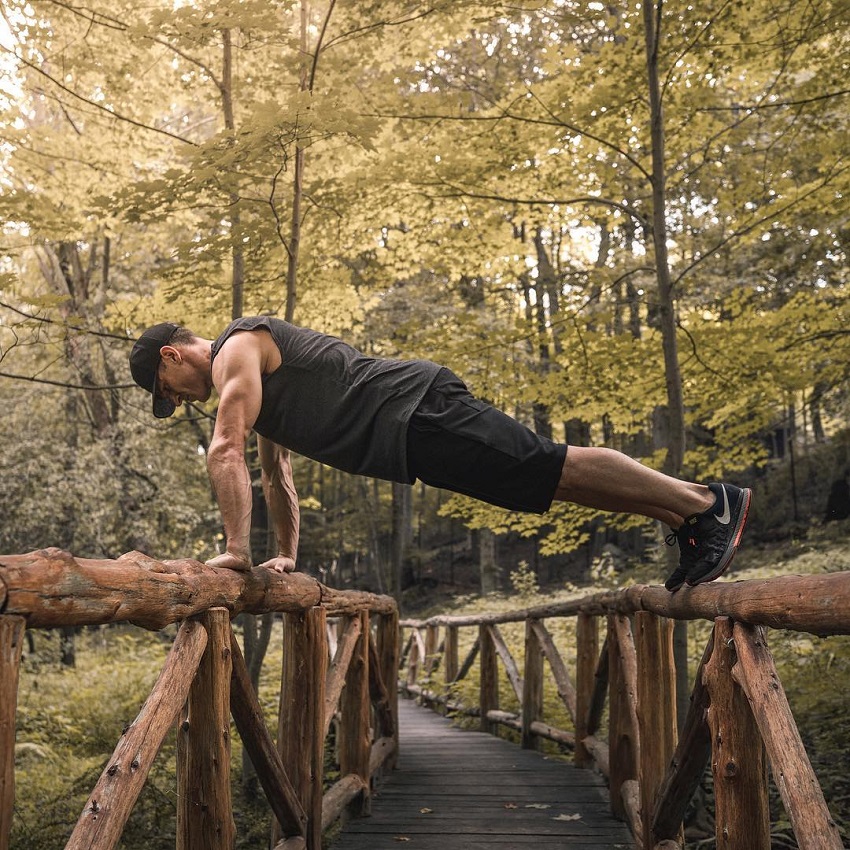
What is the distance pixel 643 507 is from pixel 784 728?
1.16m

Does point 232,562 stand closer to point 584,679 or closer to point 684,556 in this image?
point 684,556

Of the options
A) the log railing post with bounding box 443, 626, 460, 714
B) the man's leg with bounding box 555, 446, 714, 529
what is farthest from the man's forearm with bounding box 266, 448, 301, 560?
the log railing post with bounding box 443, 626, 460, 714

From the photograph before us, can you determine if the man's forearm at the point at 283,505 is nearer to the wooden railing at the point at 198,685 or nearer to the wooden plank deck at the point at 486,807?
the wooden railing at the point at 198,685

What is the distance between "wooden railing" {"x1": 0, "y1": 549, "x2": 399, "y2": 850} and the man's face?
2.51 ft

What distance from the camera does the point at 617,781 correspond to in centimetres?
491

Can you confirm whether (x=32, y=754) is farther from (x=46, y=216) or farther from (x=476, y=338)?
(x=476, y=338)

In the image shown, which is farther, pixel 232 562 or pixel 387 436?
pixel 387 436

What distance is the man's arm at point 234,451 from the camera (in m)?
3.09

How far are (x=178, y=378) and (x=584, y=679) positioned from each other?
4.07 meters

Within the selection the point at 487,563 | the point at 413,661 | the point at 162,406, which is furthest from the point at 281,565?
the point at 487,563

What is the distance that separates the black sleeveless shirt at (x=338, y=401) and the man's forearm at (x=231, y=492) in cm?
32

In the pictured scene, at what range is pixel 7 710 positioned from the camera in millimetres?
1628

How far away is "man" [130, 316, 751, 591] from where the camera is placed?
10.4ft

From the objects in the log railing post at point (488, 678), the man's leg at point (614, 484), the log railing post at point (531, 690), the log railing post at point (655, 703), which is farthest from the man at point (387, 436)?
the log railing post at point (488, 678)
